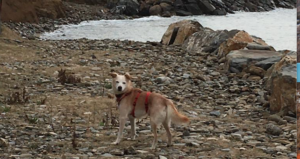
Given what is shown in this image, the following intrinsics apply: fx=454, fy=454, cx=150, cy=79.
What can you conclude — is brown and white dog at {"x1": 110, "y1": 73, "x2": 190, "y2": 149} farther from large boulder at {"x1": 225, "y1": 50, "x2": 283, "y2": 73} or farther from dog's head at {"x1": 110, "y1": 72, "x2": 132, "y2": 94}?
large boulder at {"x1": 225, "y1": 50, "x2": 283, "y2": 73}

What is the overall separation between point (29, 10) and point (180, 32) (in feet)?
57.6

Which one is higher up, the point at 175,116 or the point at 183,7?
the point at 183,7

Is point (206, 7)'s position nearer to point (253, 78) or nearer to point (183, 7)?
point (183, 7)

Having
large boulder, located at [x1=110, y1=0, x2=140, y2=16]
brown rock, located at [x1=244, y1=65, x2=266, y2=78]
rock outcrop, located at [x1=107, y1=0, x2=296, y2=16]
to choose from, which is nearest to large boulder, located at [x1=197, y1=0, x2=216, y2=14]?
rock outcrop, located at [x1=107, y1=0, x2=296, y2=16]

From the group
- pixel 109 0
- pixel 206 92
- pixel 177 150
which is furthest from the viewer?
pixel 109 0

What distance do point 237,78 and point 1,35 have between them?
500 inches

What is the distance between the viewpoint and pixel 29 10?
39312 millimetres

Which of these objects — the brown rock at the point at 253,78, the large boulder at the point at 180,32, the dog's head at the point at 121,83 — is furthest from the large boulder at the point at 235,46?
the dog's head at the point at 121,83

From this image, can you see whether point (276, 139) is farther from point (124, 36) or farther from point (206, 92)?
point (124, 36)

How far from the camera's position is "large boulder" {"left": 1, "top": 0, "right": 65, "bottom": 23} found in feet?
121

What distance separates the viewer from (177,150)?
7586mm

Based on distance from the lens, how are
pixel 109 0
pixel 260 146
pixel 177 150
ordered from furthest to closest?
pixel 109 0, pixel 260 146, pixel 177 150

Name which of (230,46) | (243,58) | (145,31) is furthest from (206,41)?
(145,31)

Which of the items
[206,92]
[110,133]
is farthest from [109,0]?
[110,133]
